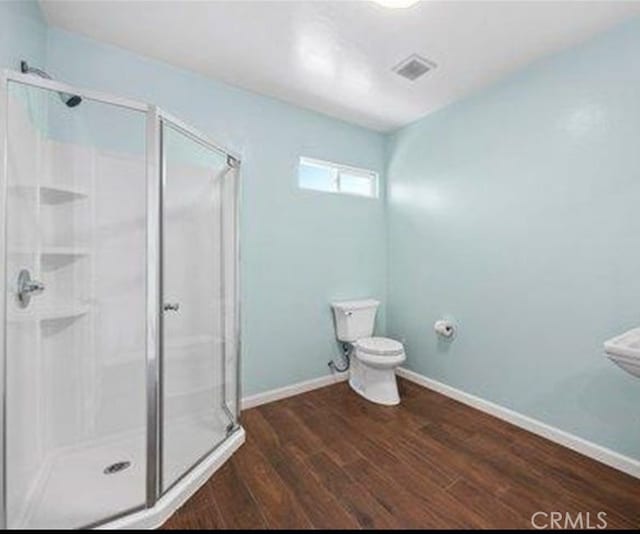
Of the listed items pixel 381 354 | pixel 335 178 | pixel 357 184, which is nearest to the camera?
pixel 381 354

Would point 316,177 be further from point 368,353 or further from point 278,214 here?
point 368,353

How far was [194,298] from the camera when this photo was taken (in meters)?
2.14

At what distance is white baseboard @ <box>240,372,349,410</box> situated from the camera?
2430mm

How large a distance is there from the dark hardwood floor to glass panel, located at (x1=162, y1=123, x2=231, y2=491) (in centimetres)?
35

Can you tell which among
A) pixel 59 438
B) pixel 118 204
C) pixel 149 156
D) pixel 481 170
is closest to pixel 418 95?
pixel 481 170

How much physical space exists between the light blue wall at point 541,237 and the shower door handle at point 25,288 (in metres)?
2.57

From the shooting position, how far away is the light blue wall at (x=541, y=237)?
1729 millimetres

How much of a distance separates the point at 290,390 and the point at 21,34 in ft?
8.53

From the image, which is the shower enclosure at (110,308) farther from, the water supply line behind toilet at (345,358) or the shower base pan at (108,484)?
the water supply line behind toilet at (345,358)

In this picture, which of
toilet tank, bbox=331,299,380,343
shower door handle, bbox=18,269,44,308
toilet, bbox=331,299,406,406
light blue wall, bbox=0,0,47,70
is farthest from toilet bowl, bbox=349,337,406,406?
light blue wall, bbox=0,0,47,70

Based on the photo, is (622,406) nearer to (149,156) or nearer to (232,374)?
(232,374)

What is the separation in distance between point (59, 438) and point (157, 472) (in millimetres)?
738

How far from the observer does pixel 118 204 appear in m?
1.91

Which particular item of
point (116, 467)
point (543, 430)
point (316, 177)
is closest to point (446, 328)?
point (543, 430)
